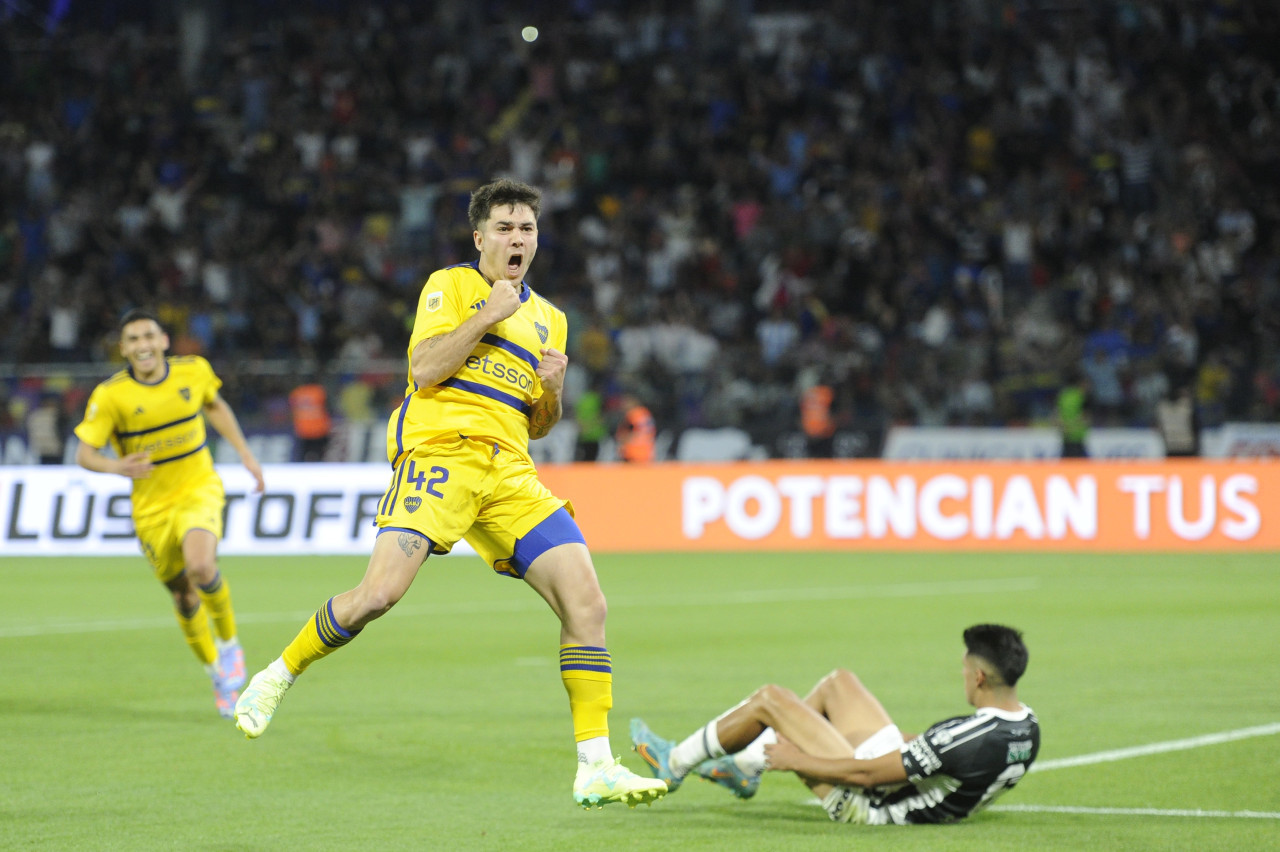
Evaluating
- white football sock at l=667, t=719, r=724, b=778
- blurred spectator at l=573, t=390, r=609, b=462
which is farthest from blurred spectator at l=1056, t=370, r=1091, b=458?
white football sock at l=667, t=719, r=724, b=778

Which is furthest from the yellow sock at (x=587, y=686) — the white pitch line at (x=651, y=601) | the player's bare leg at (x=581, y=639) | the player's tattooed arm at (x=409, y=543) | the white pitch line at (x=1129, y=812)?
the white pitch line at (x=651, y=601)

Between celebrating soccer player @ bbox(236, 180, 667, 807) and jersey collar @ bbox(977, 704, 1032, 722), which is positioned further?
jersey collar @ bbox(977, 704, 1032, 722)

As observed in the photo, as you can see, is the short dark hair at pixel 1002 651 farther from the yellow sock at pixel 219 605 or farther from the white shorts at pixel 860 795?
the yellow sock at pixel 219 605

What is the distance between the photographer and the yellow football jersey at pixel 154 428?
10211 mm

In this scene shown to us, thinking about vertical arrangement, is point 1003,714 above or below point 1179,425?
below

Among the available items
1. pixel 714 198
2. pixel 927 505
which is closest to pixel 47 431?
pixel 714 198

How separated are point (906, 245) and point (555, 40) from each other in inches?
326

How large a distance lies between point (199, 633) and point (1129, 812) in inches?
212

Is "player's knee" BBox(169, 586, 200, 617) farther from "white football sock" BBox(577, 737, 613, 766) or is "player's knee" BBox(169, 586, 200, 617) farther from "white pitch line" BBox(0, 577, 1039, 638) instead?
"white football sock" BBox(577, 737, 613, 766)

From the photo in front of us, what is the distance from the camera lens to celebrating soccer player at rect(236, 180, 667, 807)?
5922mm

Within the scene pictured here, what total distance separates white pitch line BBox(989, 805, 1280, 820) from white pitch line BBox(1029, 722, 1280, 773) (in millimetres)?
862

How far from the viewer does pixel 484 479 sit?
6.07 metres

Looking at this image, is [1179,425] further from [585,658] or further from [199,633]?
[585,658]

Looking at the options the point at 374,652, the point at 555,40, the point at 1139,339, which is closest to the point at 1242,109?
the point at 1139,339
